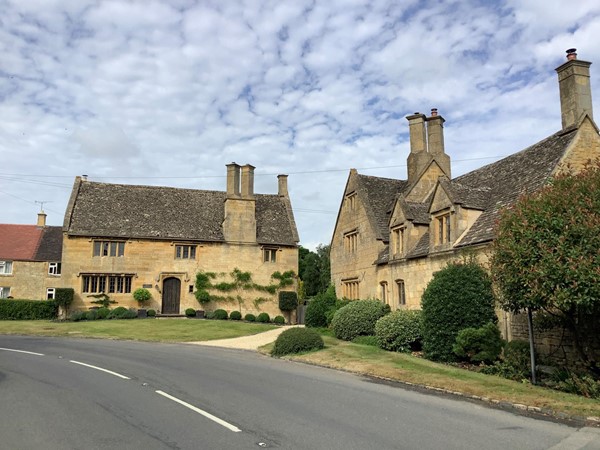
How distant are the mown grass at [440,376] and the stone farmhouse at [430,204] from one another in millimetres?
3571

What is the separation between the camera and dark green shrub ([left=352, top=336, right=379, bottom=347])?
20672 mm

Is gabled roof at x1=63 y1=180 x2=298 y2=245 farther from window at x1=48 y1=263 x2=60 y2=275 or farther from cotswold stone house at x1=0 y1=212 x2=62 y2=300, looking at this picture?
window at x1=48 y1=263 x2=60 y2=275

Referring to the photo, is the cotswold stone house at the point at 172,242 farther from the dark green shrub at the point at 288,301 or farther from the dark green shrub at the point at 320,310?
the dark green shrub at the point at 320,310

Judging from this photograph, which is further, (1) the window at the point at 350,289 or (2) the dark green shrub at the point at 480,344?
(1) the window at the point at 350,289

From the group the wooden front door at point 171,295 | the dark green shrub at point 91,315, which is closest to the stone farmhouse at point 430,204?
the wooden front door at point 171,295

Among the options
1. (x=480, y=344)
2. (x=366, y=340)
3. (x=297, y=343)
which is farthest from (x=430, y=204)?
(x=297, y=343)

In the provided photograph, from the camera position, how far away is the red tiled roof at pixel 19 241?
46.1 m

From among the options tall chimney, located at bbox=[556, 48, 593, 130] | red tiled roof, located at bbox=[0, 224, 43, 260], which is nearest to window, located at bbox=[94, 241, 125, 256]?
red tiled roof, located at bbox=[0, 224, 43, 260]

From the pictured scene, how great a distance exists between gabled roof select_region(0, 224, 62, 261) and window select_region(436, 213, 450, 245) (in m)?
39.0

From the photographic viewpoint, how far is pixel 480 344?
50.4 feet

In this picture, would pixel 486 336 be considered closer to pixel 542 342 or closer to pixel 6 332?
pixel 542 342

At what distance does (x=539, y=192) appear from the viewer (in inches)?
503

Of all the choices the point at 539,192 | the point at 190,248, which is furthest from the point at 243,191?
the point at 539,192

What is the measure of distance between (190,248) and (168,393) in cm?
→ 2954
